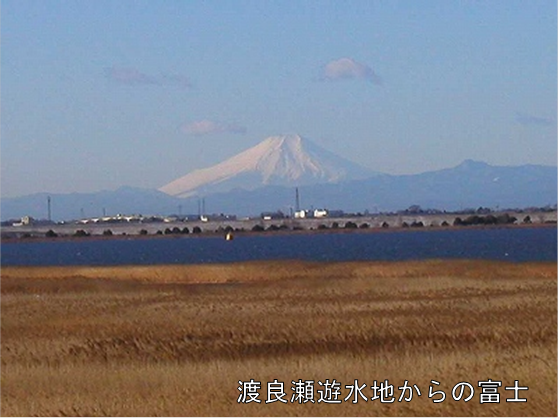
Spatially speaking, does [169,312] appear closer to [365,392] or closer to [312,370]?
[312,370]

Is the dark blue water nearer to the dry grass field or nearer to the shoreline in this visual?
the shoreline

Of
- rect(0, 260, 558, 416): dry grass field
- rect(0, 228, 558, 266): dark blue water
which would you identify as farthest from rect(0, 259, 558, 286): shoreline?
rect(0, 228, 558, 266): dark blue water

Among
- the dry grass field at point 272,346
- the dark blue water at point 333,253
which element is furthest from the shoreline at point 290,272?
the dark blue water at point 333,253

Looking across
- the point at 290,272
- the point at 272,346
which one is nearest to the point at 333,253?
the point at 290,272

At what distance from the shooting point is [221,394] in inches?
750

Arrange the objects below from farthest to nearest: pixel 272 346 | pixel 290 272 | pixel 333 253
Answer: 1. pixel 333 253
2. pixel 290 272
3. pixel 272 346

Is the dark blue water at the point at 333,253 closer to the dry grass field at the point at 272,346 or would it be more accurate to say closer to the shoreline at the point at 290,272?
the shoreline at the point at 290,272

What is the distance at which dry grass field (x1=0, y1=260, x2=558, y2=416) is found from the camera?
18.7 metres

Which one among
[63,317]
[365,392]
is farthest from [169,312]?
[365,392]

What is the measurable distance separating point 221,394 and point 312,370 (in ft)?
7.71

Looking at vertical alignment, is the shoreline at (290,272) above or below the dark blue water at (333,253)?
above

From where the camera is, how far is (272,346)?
25.3 m

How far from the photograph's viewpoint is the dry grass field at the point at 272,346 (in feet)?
61.4

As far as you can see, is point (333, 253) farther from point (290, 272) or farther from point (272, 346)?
point (272, 346)
